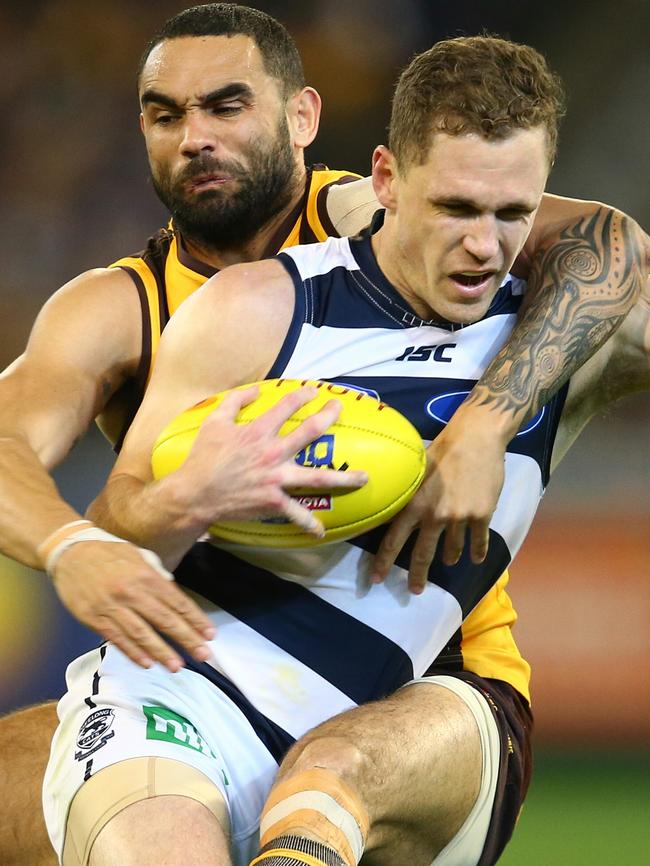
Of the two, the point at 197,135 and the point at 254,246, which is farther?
the point at 254,246

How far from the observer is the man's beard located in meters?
3.19

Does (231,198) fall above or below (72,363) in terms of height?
above

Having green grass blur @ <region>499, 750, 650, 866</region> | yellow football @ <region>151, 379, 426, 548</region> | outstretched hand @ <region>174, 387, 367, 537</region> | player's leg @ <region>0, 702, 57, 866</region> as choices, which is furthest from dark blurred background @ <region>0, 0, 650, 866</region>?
outstretched hand @ <region>174, 387, 367, 537</region>

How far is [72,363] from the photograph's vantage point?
3010 mm

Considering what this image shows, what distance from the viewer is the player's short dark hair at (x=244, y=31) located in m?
3.32

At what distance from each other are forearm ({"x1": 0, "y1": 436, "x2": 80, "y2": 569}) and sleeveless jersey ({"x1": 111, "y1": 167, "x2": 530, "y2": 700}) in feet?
2.32

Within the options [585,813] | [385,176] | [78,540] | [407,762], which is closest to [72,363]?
[385,176]

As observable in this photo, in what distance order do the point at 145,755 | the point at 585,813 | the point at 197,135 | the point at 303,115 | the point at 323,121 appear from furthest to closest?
the point at 323,121, the point at 585,813, the point at 303,115, the point at 197,135, the point at 145,755

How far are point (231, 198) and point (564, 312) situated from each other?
39.7 inches

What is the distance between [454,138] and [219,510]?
0.81 m

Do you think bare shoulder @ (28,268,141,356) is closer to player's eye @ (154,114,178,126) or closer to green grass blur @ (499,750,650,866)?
player's eye @ (154,114,178,126)

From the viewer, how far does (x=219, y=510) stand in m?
2.06

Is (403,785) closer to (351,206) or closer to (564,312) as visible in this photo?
(564,312)

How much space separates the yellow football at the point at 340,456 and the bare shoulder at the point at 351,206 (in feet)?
3.25
